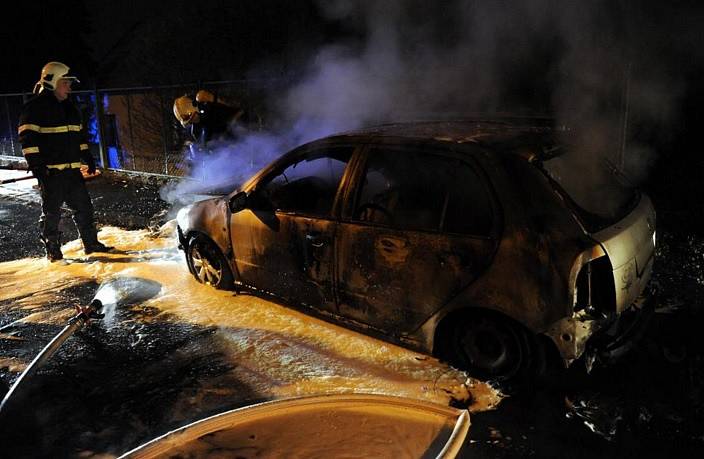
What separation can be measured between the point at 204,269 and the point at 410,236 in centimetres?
246

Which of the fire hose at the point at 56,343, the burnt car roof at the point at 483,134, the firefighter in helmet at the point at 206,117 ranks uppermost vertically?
the firefighter in helmet at the point at 206,117

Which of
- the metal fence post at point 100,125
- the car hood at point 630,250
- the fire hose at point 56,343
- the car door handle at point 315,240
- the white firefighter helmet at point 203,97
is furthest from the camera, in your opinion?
the metal fence post at point 100,125

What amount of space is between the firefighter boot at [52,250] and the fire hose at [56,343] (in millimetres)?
2053

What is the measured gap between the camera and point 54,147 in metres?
5.60

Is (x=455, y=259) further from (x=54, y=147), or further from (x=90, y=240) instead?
(x=90, y=240)

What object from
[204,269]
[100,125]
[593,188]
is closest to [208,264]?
[204,269]

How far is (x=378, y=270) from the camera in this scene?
3312mm

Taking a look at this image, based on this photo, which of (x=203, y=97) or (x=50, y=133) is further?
(x=203, y=97)

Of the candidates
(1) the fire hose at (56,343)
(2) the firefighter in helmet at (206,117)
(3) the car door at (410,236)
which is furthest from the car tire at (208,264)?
(2) the firefighter in helmet at (206,117)

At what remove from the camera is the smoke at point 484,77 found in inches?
227

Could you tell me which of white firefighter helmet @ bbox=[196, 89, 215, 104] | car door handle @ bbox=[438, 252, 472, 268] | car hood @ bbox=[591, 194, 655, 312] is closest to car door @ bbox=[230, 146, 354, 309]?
car door handle @ bbox=[438, 252, 472, 268]

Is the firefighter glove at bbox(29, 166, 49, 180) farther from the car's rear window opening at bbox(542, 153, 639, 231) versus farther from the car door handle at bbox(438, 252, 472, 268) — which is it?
the car's rear window opening at bbox(542, 153, 639, 231)

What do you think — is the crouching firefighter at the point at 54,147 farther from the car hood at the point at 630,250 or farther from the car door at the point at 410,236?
the car hood at the point at 630,250

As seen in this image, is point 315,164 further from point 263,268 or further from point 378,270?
point 378,270
